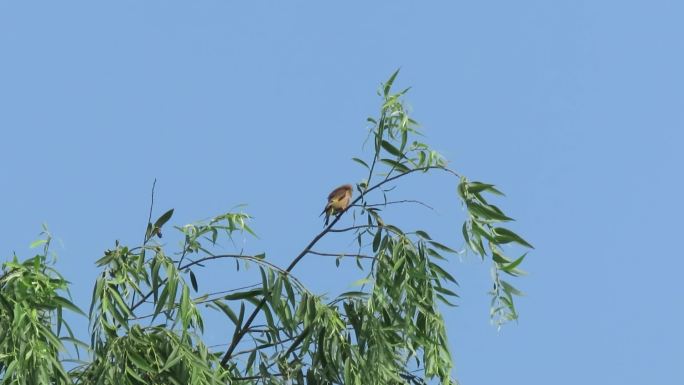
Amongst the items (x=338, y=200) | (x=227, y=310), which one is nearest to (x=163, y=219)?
(x=227, y=310)

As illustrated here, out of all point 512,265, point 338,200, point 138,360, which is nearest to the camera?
point 138,360

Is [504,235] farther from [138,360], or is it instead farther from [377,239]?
[138,360]

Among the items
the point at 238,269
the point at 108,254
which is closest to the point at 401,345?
the point at 238,269

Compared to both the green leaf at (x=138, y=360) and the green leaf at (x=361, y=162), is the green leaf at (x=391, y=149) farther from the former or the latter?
the green leaf at (x=138, y=360)

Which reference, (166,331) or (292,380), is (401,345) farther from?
(166,331)

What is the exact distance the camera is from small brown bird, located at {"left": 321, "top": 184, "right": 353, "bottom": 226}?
8884 millimetres

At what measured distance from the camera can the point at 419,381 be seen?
7.89 m

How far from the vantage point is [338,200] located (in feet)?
29.3

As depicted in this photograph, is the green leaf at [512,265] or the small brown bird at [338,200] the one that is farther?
the small brown bird at [338,200]

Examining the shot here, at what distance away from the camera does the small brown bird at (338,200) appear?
8884 millimetres

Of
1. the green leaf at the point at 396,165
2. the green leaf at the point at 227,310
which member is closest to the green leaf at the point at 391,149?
the green leaf at the point at 396,165

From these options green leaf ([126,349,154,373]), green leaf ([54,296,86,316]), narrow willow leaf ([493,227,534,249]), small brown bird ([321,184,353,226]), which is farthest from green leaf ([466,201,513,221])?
green leaf ([54,296,86,316])

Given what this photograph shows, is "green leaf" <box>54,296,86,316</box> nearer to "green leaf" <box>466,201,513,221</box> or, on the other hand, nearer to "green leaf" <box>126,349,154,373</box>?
"green leaf" <box>126,349,154,373</box>

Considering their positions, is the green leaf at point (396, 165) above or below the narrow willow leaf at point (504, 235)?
above
